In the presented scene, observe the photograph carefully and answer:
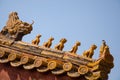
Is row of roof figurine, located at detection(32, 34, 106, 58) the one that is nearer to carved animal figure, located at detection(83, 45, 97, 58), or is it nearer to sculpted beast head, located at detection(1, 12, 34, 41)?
carved animal figure, located at detection(83, 45, 97, 58)

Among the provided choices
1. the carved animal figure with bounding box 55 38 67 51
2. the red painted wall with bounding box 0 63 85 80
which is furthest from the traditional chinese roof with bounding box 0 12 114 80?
the red painted wall with bounding box 0 63 85 80

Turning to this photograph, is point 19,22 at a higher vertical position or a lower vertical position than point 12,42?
higher

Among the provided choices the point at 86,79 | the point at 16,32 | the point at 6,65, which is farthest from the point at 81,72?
the point at 16,32

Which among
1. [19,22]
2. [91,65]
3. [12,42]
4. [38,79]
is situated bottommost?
[38,79]

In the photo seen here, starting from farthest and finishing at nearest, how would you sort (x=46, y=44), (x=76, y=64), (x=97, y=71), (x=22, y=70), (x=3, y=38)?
(x=3, y=38)
(x=46, y=44)
(x=22, y=70)
(x=76, y=64)
(x=97, y=71)

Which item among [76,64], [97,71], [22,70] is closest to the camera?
[97,71]

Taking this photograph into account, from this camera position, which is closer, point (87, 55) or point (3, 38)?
point (87, 55)

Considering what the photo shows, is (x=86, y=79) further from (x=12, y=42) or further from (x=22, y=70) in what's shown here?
(x=12, y=42)

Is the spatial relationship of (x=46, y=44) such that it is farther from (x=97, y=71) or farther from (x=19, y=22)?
(x=97, y=71)

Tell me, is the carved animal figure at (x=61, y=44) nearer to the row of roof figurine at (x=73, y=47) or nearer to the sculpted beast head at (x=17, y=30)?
the row of roof figurine at (x=73, y=47)

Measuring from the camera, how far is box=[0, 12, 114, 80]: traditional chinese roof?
701 cm

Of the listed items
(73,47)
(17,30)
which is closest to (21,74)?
(73,47)

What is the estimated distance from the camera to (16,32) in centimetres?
964

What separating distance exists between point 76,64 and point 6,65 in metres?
2.32
